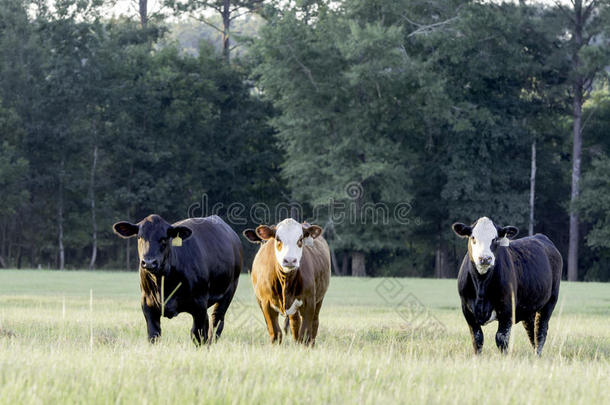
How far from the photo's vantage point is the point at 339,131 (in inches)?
2048

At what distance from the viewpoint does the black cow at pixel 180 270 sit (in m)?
10.6

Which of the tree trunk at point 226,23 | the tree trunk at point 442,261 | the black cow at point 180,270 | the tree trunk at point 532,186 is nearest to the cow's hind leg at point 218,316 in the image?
the black cow at point 180,270

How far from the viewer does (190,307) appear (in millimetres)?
11258

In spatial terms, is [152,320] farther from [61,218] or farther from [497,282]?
[61,218]

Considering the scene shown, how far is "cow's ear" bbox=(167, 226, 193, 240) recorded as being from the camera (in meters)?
10.7

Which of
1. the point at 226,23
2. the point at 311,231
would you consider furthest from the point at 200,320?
→ the point at 226,23

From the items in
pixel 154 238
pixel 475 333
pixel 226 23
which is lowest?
pixel 475 333

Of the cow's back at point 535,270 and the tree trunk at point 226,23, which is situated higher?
the tree trunk at point 226,23

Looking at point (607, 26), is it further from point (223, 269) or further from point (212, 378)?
point (212, 378)

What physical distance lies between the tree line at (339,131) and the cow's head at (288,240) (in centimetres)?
3666

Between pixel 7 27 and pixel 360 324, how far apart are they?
150 feet

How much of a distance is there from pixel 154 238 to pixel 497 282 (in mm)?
4082

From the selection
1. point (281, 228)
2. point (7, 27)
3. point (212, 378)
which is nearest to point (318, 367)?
point (212, 378)

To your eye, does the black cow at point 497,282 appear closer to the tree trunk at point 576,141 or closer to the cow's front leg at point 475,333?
the cow's front leg at point 475,333
